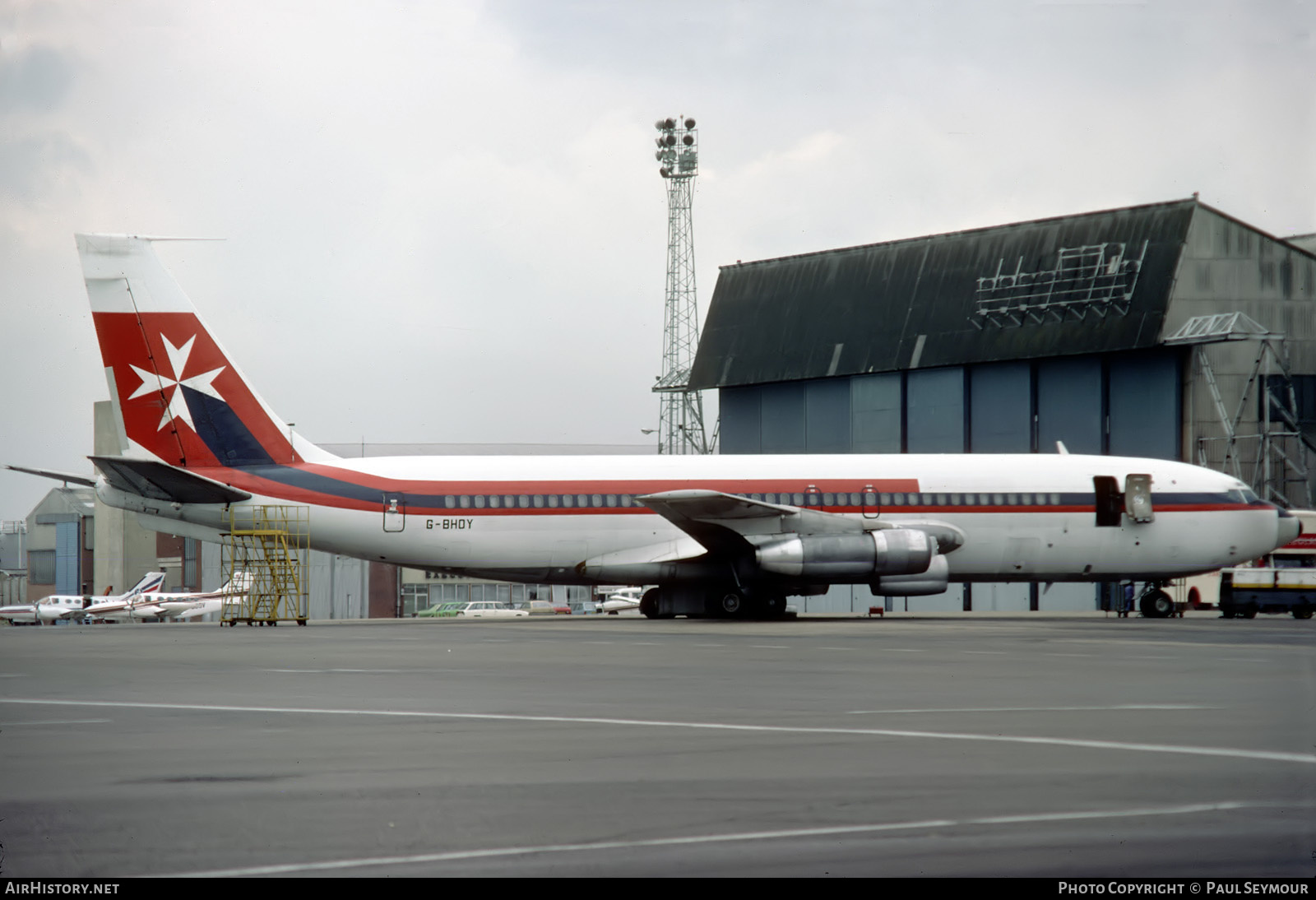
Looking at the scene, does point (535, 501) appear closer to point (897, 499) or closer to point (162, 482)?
point (162, 482)

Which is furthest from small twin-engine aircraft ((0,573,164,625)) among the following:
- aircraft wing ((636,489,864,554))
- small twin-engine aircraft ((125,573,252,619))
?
aircraft wing ((636,489,864,554))

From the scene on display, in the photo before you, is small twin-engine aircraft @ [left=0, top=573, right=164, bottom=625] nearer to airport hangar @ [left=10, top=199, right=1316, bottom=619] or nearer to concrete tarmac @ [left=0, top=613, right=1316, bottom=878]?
airport hangar @ [left=10, top=199, right=1316, bottom=619]

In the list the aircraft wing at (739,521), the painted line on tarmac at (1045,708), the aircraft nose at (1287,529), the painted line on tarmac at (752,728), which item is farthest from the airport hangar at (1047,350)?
the painted line on tarmac at (752,728)

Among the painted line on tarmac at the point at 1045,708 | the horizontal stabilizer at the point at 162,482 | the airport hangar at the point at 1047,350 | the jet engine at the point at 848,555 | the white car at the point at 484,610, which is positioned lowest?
the white car at the point at 484,610

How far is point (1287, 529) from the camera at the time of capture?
3659 centimetres

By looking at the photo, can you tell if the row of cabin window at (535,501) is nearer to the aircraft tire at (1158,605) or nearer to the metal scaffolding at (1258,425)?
the aircraft tire at (1158,605)

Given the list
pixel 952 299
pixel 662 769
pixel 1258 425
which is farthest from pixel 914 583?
pixel 952 299

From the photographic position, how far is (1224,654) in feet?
61.5

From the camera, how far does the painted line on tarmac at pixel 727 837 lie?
4969mm

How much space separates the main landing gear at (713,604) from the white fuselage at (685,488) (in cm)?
152

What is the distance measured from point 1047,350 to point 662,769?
47.7 m

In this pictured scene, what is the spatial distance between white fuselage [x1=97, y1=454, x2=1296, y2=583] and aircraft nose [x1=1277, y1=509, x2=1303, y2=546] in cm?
91

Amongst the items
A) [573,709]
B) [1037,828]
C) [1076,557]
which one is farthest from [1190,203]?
[1037,828]

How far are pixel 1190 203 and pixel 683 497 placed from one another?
28505 millimetres
